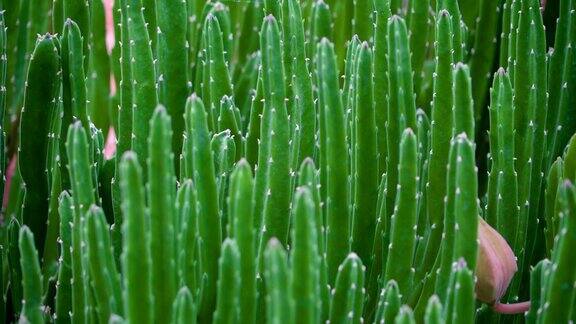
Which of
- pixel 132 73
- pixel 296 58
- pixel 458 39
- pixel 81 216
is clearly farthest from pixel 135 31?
pixel 458 39

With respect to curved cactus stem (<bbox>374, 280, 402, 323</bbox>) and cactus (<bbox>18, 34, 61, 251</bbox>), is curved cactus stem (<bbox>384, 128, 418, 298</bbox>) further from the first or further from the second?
cactus (<bbox>18, 34, 61, 251</bbox>)

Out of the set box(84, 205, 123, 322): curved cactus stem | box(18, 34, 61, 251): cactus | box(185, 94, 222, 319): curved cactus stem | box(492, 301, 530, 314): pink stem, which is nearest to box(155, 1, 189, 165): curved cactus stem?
box(18, 34, 61, 251): cactus

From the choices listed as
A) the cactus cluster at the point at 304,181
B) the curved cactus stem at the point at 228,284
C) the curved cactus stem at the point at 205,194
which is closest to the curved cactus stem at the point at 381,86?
the cactus cluster at the point at 304,181

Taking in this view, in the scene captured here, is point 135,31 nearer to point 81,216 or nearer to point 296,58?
point 296,58

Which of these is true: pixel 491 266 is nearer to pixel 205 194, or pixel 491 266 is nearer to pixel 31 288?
pixel 205 194

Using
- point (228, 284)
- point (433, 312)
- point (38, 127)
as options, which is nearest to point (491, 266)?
point (433, 312)

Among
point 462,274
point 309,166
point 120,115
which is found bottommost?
point 462,274

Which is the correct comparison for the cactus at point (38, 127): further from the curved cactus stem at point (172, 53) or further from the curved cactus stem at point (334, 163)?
the curved cactus stem at point (334, 163)

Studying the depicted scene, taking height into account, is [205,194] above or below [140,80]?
below
